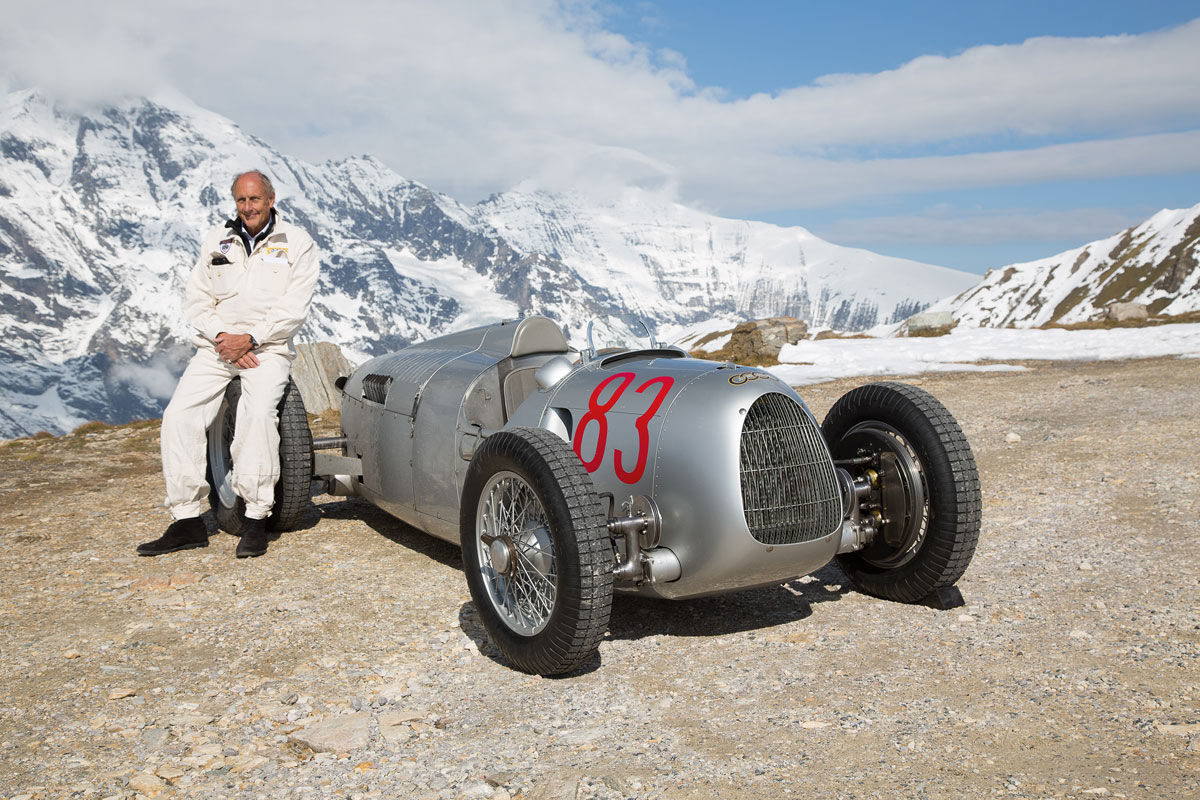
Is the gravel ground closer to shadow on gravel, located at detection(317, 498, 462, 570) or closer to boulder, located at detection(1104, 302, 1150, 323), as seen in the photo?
shadow on gravel, located at detection(317, 498, 462, 570)

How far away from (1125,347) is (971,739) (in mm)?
23624

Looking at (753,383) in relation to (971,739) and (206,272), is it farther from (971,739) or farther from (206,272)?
(206,272)

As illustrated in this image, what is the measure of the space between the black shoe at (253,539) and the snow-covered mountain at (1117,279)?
149 meters

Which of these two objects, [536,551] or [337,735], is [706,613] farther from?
[337,735]

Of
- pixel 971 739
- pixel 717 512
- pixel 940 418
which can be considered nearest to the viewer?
pixel 971 739

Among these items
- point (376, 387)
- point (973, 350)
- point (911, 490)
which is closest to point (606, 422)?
point (911, 490)

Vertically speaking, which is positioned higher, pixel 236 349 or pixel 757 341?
pixel 236 349

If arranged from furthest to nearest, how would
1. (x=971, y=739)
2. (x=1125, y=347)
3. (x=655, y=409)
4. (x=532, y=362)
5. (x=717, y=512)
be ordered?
(x=1125, y=347) < (x=532, y=362) < (x=655, y=409) < (x=717, y=512) < (x=971, y=739)

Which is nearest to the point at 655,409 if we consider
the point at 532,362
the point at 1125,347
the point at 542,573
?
the point at 542,573

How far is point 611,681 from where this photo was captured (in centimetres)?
462

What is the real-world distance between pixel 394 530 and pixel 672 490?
404 centimetres

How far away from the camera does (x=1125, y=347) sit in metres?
23.8

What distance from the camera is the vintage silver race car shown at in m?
4.57

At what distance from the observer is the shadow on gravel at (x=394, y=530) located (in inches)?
284
